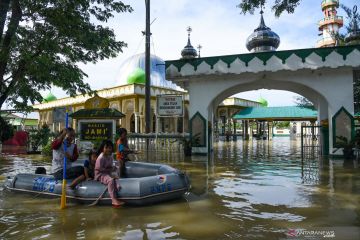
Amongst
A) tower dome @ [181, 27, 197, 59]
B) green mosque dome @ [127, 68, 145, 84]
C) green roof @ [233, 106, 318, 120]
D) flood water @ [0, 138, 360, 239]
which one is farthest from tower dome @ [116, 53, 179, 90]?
flood water @ [0, 138, 360, 239]

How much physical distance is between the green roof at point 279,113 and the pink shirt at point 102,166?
88.8ft

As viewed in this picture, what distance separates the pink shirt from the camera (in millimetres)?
6848

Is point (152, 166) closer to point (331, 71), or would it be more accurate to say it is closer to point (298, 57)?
point (298, 57)

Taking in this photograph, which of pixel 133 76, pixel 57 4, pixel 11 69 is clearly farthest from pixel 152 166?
pixel 133 76

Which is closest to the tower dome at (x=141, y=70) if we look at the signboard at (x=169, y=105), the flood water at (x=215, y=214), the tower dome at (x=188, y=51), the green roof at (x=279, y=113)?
the green roof at (x=279, y=113)

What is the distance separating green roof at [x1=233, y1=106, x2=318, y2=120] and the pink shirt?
27060 millimetres

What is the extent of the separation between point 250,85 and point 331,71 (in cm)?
396

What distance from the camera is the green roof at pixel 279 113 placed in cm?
3117

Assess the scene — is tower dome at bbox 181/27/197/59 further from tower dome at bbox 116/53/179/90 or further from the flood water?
tower dome at bbox 116/53/179/90

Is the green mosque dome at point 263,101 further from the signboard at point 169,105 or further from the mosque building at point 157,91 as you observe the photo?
the signboard at point 169,105

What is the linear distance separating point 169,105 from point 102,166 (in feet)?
20.1

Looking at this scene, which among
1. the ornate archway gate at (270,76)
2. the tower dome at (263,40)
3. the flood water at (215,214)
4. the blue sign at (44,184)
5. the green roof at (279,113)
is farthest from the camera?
the green roof at (279,113)

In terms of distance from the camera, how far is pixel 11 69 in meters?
11.9

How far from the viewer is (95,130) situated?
51.6 feet
